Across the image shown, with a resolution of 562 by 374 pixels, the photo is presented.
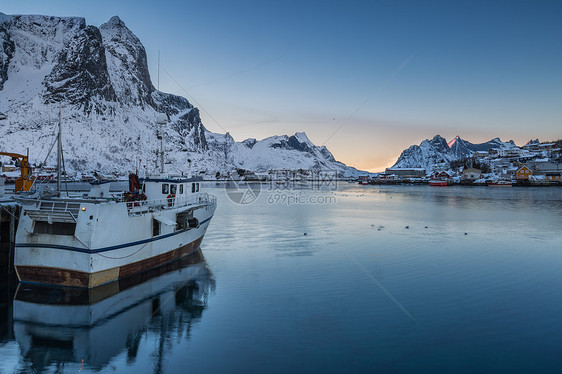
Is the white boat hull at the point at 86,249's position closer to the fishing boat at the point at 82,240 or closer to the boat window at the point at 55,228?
the fishing boat at the point at 82,240

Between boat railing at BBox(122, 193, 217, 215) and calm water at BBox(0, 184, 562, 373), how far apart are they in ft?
14.8

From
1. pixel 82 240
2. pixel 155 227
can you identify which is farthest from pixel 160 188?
pixel 82 240

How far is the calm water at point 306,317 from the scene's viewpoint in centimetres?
1277

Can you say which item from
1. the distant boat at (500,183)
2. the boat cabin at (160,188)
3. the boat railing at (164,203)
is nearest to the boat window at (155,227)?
the boat railing at (164,203)

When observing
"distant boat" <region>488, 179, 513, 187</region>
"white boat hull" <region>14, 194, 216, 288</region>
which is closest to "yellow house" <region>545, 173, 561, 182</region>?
"distant boat" <region>488, 179, 513, 187</region>

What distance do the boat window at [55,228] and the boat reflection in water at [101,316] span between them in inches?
127

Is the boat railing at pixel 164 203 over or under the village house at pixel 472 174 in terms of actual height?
under

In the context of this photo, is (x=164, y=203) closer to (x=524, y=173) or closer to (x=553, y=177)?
(x=524, y=173)

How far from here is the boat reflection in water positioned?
13.5 meters

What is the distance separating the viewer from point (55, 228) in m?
18.7

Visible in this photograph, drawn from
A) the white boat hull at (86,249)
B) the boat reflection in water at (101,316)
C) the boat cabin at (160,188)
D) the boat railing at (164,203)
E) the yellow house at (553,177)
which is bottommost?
the boat reflection in water at (101,316)

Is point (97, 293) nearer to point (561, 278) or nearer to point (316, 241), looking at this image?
point (316, 241)

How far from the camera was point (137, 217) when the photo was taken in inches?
809

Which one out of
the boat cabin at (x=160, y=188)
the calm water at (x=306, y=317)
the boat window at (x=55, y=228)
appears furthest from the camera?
the boat cabin at (x=160, y=188)
